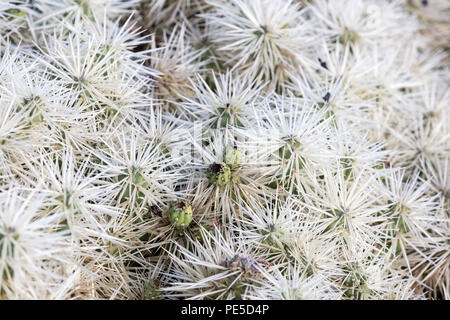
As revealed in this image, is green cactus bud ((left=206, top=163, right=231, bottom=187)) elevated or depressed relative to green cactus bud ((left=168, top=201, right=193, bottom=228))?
elevated

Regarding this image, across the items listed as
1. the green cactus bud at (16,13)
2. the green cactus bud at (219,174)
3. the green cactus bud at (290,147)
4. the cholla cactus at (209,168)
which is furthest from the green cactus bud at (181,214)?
the green cactus bud at (16,13)

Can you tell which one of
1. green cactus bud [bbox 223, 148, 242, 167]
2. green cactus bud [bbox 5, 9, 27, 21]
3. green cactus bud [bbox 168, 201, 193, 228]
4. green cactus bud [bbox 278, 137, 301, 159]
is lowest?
green cactus bud [bbox 168, 201, 193, 228]

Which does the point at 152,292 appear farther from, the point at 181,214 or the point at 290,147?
the point at 290,147

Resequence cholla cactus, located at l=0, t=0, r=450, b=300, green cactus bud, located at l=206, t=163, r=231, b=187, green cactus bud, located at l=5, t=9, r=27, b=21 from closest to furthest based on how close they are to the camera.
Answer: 1. cholla cactus, located at l=0, t=0, r=450, b=300
2. green cactus bud, located at l=206, t=163, r=231, b=187
3. green cactus bud, located at l=5, t=9, r=27, b=21

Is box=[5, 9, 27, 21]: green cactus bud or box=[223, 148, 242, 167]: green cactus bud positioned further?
box=[5, 9, 27, 21]: green cactus bud

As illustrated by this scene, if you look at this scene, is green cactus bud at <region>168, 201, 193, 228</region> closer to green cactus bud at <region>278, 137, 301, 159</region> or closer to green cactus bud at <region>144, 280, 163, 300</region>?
green cactus bud at <region>144, 280, 163, 300</region>

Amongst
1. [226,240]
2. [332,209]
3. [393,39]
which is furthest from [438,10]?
[226,240]

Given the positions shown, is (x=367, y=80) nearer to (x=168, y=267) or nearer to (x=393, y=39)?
(x=393, y=39)

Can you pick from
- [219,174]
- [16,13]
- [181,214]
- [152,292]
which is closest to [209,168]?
[219,174]

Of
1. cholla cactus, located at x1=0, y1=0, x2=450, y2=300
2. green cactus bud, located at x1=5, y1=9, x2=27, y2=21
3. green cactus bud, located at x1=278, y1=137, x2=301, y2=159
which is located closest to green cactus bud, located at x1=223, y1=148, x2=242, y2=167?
cholla cactus, located at x1=0, y1=0, x2=450, y2=300

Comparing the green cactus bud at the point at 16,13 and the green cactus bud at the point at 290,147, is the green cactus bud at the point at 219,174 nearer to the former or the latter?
the green cactus bud at the point at 290,147
